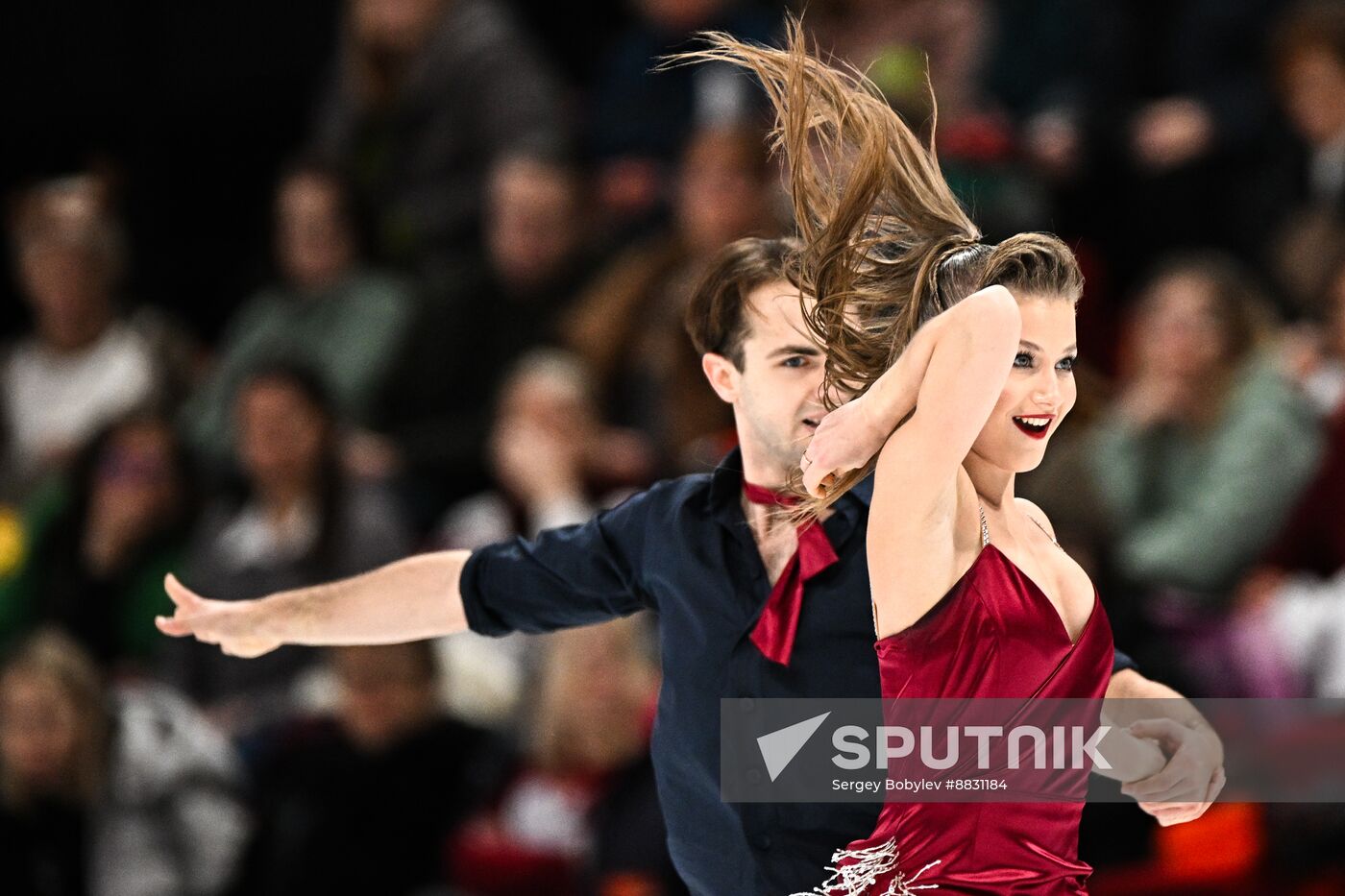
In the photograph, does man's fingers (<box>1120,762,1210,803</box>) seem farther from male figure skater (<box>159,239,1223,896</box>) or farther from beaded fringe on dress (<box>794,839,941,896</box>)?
beaded fringe on dress (<box>794,839,941,896</box>)

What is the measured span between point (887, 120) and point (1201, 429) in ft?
11.1

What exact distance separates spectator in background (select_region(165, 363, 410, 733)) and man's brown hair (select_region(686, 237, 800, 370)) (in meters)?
3.21

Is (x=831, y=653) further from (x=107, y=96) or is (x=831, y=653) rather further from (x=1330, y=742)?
(x=107, y=96)

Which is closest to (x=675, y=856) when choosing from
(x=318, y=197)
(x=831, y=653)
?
(x=831, y=653)

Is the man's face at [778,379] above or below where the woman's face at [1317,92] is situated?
above

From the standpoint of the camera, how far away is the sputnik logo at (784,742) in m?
3.00

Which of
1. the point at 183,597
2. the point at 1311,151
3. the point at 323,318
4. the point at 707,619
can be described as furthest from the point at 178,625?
the point at 1311,151

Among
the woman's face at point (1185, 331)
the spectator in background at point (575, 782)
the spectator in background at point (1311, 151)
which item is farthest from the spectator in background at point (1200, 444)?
Answer: the spectator in background at point (575, 782)

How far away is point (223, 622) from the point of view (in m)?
3.33

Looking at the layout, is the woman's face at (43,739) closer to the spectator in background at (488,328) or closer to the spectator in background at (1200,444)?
the spectator in background at (488,328)

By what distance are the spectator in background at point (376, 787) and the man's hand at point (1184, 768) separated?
310cm

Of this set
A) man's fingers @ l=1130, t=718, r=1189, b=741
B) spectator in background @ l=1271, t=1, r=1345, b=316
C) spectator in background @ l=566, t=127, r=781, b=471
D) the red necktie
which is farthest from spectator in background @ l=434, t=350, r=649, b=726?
man's fingers @ l=1130, t=718, r=1189, b=741

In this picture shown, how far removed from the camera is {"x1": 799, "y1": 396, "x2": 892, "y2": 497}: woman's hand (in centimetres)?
254

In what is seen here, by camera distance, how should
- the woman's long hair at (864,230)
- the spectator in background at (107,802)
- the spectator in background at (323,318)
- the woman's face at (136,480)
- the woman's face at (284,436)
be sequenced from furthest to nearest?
the spectator in background at (323,318)
the woman's face at (136,480)
the woman's face at (284,436)
the spectator in background at (107,802)
the woman's long hair at (864,230)
